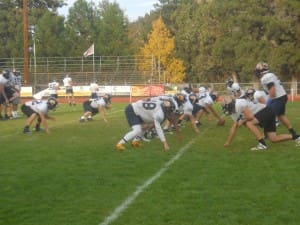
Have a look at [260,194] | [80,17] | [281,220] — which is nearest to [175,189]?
[260,194]

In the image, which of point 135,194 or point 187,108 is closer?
point 135,194

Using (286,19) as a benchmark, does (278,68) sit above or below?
below

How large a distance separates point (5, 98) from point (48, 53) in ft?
146

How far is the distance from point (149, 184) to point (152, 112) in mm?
3632

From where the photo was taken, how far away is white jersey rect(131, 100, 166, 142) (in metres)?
11.2

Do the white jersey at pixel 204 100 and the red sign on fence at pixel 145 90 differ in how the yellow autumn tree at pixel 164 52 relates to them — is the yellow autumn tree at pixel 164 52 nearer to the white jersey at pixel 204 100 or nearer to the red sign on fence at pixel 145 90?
the red sign on fence at pixel 145 90

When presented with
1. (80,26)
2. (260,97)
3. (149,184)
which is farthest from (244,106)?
(80,26)

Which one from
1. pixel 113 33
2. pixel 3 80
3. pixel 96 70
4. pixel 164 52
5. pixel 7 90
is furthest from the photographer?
pixel 113 33

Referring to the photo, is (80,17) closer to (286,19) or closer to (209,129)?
(286,19)

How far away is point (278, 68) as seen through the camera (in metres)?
50.4

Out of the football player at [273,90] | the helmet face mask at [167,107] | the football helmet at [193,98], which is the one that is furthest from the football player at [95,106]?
the football player at [273,90]

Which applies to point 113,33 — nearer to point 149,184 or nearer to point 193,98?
point 193,98

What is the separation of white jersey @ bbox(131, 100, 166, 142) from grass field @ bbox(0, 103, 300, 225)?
490 millimetres

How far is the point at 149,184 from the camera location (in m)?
7.85
